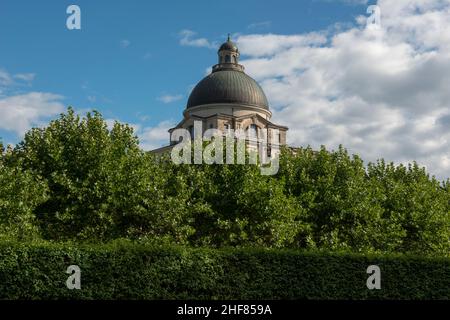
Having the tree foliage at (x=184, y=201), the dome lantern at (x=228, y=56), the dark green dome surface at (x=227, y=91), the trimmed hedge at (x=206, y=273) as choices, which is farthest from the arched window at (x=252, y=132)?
the trimmed hedge at (x=206, y=273)

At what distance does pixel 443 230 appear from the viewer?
31.6 meters

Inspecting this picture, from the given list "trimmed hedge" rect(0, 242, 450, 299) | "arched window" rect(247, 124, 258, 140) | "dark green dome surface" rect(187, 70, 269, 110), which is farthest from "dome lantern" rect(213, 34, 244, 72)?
"trimmed hedge" rect(0, 242, 450, 299)

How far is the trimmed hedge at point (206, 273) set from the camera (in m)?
18.3

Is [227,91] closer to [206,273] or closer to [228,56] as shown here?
[228,56]

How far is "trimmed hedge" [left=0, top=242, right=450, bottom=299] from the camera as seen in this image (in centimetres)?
1828

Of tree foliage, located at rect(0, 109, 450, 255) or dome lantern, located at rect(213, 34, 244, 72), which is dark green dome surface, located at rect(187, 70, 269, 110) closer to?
dome lantern, located at rect(213, 34, 244, 72)

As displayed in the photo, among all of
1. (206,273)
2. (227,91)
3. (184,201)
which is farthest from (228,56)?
(206,273)

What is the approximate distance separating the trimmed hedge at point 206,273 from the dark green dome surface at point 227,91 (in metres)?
57.8

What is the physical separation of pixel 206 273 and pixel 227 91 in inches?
2384

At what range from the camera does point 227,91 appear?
7944cm

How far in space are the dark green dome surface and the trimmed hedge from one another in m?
57.8

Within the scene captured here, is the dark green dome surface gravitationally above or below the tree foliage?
above

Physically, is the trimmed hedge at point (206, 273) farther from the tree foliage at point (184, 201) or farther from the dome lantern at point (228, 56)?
the dome lantern at point (228, 56)
